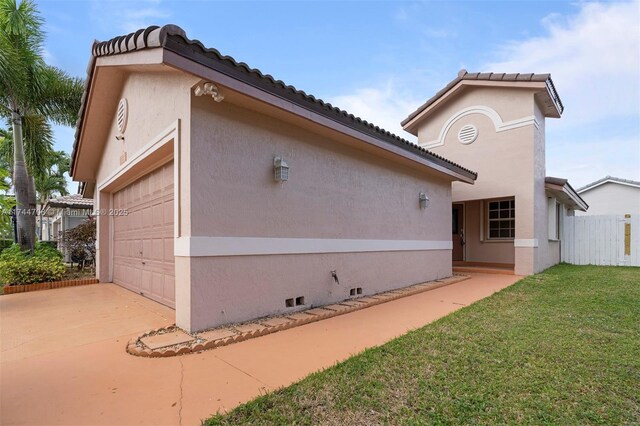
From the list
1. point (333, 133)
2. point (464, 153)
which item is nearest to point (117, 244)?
point (333, 133)

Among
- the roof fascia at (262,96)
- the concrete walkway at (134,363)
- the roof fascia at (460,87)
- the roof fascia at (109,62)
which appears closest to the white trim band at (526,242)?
the roof fascia at (460,87)

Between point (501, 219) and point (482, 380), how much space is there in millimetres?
11719

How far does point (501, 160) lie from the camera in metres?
11.8

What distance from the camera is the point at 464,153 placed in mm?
12859

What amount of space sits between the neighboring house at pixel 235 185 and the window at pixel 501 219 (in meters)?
5.75

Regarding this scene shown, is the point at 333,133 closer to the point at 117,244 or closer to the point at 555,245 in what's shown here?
the point at 117,244

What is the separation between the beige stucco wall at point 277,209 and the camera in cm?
471

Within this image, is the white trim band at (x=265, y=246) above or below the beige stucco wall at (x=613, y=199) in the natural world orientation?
below

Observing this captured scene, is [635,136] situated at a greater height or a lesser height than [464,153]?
greater

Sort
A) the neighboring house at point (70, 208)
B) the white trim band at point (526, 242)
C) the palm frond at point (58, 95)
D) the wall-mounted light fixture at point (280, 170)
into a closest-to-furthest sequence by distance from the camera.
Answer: the wall-mounted light fixture at point (280, 170) < the white trim band at point (526, 242) < the palm frond at point (58, 95) < the neighboring house at point (70, 208)

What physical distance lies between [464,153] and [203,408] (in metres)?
12.7

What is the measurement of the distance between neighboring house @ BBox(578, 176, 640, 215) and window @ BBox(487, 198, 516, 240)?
18.2 metres

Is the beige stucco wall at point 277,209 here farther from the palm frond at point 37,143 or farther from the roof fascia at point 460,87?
the palm frond at point 37,143

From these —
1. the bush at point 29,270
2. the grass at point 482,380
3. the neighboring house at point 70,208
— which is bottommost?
the grass at point 482,380
